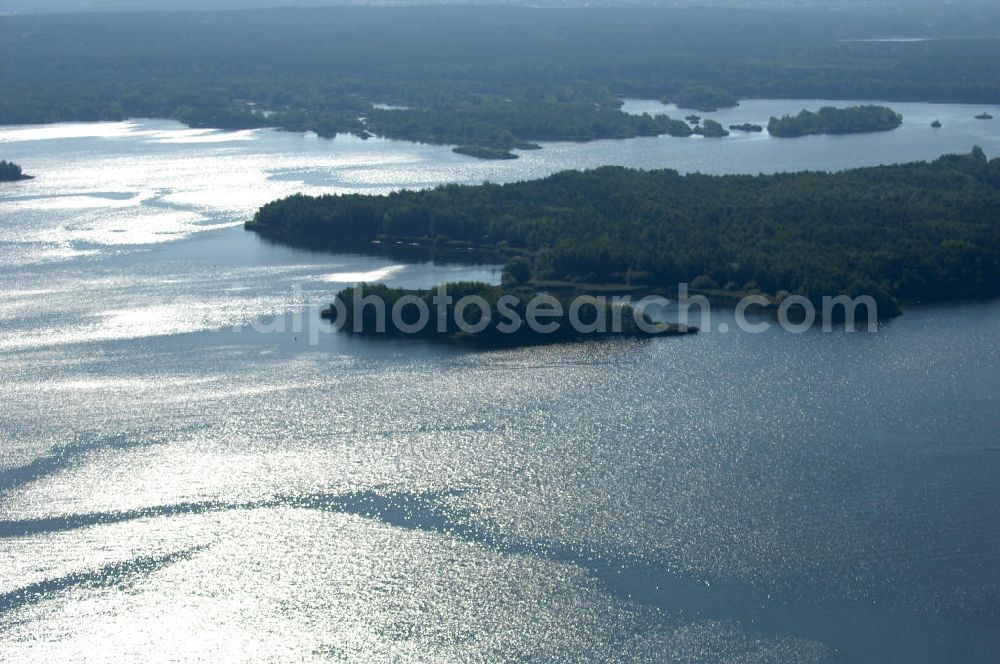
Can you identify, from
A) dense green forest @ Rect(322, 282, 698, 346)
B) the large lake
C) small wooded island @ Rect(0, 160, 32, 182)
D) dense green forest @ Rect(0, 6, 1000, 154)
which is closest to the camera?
the large lake

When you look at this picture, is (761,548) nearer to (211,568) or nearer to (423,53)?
(211,568)

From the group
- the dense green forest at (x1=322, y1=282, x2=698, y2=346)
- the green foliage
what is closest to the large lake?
the dense green forest at (x1=322, y1=282, x2=698, y2=346)

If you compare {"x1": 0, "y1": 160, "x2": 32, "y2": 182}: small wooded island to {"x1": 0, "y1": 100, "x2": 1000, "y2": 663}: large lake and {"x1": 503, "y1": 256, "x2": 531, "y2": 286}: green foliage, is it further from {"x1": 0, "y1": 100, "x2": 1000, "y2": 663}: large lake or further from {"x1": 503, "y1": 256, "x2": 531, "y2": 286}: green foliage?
{"x1": 503, "y1": 256, "x2": 531, "y2": 286}: green foliage

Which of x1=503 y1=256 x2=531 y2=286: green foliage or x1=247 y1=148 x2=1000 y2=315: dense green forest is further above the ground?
x1=247 y1=148 x2=1000 y2=315: dense green forest

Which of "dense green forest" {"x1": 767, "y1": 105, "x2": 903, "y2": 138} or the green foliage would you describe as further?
"dense green forest" {"x1": 767, "y1": 105, "x2": 903, "y2": 138}

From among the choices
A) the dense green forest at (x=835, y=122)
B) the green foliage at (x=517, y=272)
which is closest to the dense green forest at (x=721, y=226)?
the green foliage at (x=517, y=272)

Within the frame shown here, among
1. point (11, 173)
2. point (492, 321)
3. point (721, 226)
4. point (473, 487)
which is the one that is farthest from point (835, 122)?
point (473, 487)

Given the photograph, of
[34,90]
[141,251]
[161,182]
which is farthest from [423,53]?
[141,251]

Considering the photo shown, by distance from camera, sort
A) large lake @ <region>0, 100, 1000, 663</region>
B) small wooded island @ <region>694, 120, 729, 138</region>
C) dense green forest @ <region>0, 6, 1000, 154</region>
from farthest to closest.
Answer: dense green forest @ <region>0, 6, 1000, 154</region>, small wooded island @ <region>694, 120, 729, 138</region>, large lake @ <region>0, 100, 1000, 663</region>
